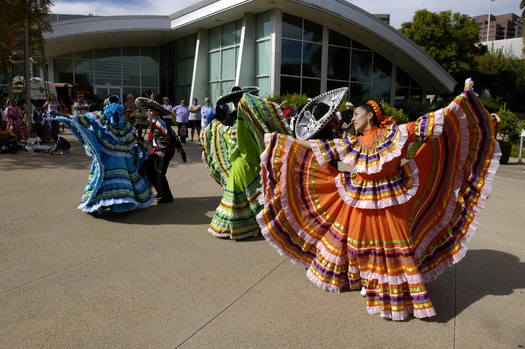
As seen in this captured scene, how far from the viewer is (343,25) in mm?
21266

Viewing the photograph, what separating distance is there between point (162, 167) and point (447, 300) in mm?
4407

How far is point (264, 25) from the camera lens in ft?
67.5

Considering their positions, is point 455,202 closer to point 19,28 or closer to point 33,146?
point 33,146

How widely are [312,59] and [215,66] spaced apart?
18.1 feet

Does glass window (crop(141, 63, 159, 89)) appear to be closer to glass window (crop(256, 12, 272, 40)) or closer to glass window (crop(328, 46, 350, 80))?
glass window (crop(256, 12, 272, 40))

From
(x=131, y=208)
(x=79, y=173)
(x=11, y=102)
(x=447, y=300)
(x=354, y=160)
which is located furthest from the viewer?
(x=11, y=102)

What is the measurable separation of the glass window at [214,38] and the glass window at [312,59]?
498cm

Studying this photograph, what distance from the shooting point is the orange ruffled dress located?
10.4ft

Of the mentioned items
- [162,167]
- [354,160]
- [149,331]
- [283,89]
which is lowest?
[149,331]

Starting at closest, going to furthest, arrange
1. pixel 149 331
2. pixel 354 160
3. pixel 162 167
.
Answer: pixel 149 331 < pixel 354 160 < pixel 162 167

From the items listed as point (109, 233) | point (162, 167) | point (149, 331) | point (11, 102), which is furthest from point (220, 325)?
point (11, 102)

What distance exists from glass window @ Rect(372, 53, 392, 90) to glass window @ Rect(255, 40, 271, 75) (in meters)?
7.20

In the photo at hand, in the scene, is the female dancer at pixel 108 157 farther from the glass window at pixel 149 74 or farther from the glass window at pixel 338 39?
the glass window at pixel 149 74

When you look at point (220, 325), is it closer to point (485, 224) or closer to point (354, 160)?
point (354, 160)
